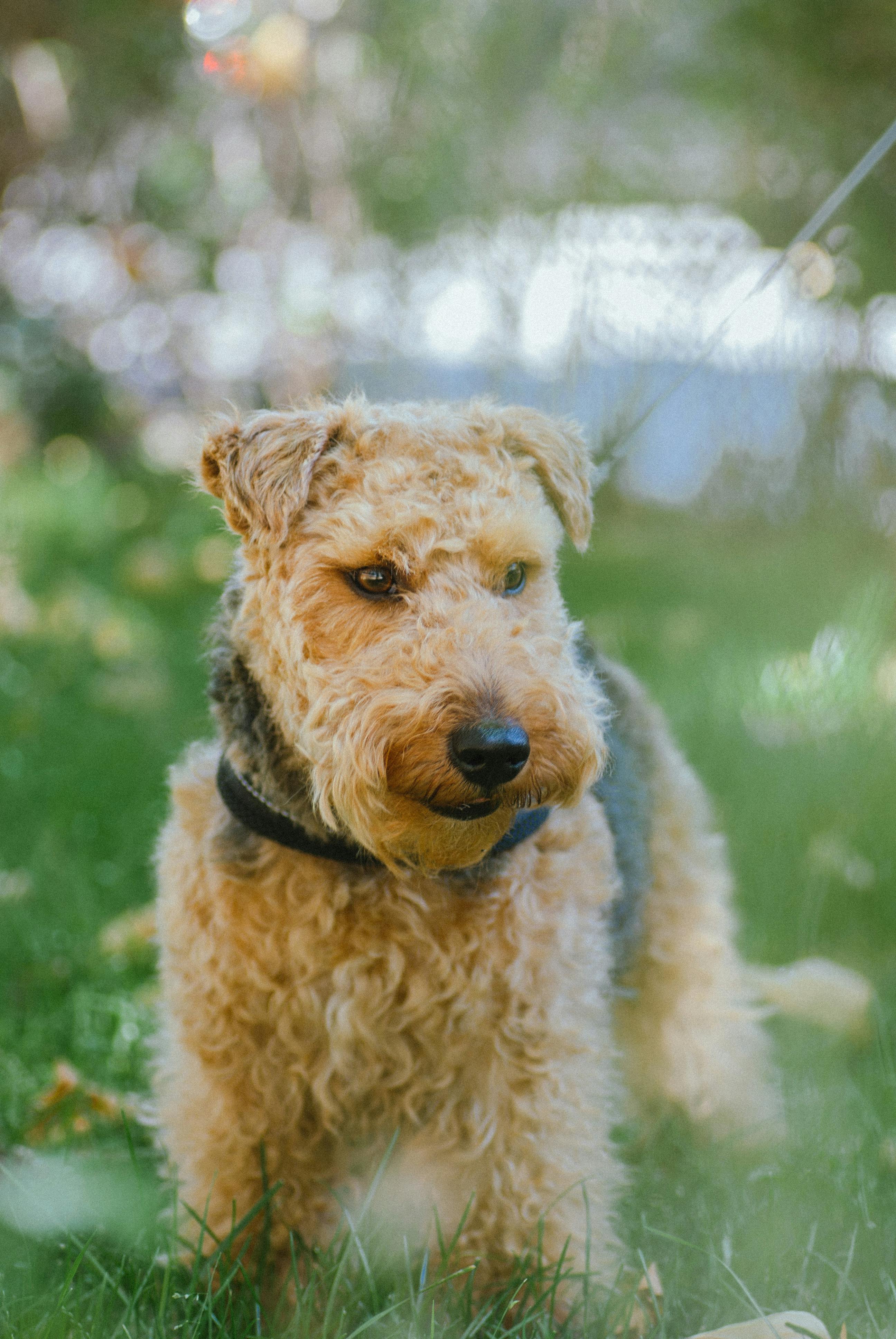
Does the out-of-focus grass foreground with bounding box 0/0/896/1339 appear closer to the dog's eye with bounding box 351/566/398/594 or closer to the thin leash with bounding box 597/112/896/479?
the thin leash with bounding box 597/112/896/479

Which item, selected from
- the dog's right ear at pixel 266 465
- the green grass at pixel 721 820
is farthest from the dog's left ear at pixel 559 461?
the green grass at pixel 721 820

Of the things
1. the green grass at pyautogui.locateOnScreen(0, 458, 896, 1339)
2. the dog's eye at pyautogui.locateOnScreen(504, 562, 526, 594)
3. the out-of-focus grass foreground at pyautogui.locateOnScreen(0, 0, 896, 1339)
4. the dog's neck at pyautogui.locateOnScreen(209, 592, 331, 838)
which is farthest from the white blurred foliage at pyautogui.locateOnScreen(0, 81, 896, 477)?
Answer: the dog's neck at pyautogui.locateOnScreen(209, 592, 331, 838)

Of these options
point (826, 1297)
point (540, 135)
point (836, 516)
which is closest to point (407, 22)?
point (540, 135)

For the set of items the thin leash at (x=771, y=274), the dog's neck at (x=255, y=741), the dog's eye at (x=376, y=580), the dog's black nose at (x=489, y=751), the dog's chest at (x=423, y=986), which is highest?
the thin leash at (x=771, y=274)

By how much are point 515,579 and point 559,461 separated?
31cm

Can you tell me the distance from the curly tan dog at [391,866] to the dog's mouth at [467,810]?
0.06ft

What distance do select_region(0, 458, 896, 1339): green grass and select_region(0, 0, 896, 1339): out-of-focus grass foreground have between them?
0.04 feet

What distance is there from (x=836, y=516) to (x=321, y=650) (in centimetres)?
390

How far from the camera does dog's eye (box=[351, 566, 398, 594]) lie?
1.92 m

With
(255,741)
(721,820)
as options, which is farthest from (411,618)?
(721,820)

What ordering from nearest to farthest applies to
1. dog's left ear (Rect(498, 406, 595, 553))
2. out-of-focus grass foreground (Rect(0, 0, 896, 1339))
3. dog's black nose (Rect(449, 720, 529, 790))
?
dog's black nose (Rect(449, 720, 529, 790)) < out-of-focus grass foreground (Rect(0, 0, 896, 1339)) < dog's left ear (Rect(498, 406, 595, 553))

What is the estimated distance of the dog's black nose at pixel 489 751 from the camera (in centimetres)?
166

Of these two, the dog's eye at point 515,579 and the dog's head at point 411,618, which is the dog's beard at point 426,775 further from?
the dog's eye at point 515,579

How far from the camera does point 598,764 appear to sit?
6.02 ft
